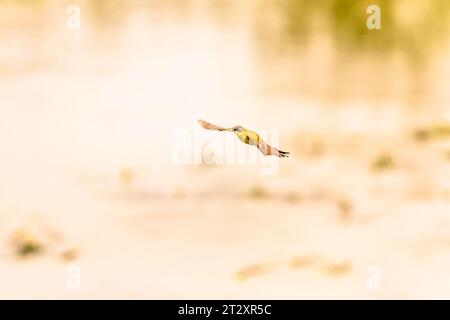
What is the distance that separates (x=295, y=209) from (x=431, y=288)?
0.60 meters

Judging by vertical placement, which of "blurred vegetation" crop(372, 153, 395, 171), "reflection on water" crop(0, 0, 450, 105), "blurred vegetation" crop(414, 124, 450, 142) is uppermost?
"reflection on water" crop(0, 0, 450, 105)

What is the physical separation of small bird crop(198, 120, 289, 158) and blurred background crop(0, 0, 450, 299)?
1.2 inches

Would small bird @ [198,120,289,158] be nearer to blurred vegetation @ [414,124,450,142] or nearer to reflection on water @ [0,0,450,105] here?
reflection on water @ [0,0,450,105]

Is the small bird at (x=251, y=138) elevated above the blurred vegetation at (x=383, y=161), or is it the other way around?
the small bird at (x=251, y=138)

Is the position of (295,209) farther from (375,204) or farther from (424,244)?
(424,244)

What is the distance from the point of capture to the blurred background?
7.84 ft

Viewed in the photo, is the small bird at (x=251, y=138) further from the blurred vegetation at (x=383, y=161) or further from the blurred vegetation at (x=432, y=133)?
the blurred vegetation at (x=432, y=133)

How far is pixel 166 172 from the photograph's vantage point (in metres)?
2.43

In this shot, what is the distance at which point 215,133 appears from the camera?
7.99ft

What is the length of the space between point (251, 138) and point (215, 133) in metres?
0.14

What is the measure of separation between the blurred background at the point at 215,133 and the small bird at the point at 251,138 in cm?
3

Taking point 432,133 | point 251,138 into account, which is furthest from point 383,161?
point 251,138

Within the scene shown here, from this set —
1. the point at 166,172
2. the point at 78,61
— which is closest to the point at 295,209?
the point at 166,172

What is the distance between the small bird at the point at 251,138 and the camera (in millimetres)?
2434
